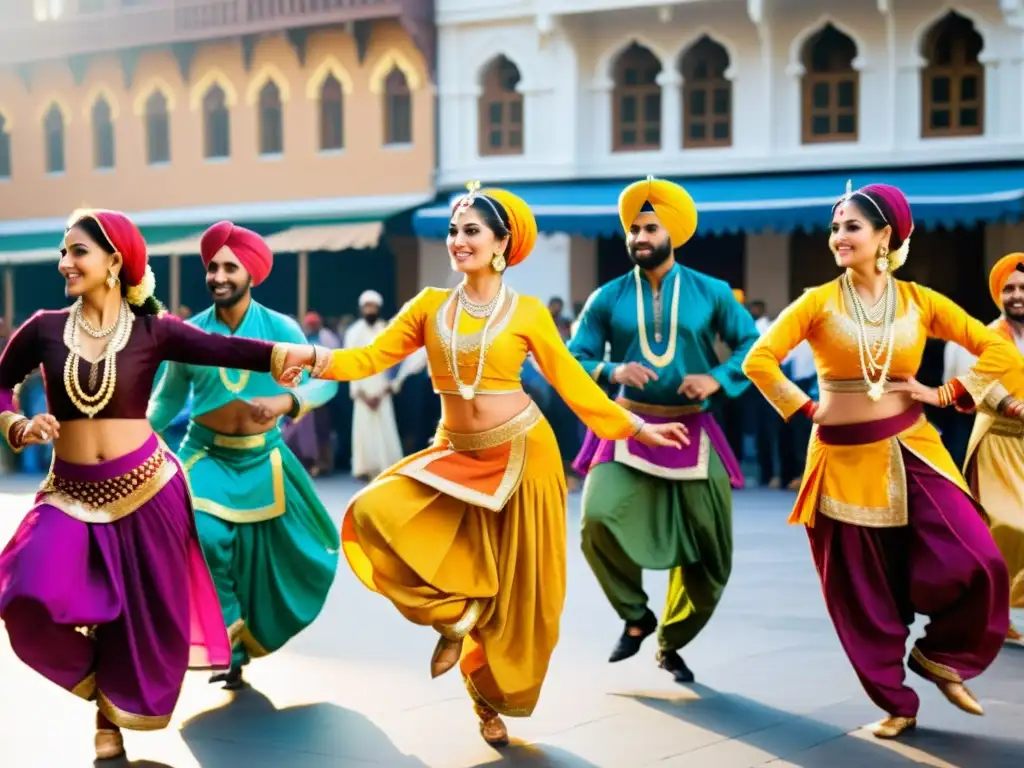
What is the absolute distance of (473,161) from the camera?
25.1 metres

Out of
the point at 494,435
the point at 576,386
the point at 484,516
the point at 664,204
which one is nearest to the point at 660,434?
the point at 576,386

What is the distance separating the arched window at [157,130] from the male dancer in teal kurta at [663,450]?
21.7 metres

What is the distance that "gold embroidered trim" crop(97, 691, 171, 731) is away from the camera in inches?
248

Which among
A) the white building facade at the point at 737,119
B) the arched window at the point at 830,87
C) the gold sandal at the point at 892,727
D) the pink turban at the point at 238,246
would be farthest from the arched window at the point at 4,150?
the gold sandal at the point at 892,727

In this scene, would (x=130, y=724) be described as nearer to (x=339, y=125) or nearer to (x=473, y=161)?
(x=473, y=161)

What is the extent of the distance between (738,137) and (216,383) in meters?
16.1

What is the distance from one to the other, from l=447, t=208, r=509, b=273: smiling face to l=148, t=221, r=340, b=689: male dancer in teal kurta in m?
1.25

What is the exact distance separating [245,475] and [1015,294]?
3.83 meters

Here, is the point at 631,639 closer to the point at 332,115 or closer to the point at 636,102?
the point at 636,102

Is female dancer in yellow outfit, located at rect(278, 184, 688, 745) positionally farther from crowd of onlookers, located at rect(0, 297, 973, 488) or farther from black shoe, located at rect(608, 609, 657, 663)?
crowd of onlookers, located at rect(0, 297, 973, 488)

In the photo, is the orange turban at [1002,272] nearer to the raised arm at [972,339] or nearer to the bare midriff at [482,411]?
the raised arm at [972,339]

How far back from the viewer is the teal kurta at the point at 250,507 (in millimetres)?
7785

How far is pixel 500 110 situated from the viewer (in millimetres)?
25062

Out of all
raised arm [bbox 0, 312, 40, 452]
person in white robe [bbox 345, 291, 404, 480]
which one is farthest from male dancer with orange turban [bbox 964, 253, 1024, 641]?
person in white robe [bbox 345, 291, 404, 480]
